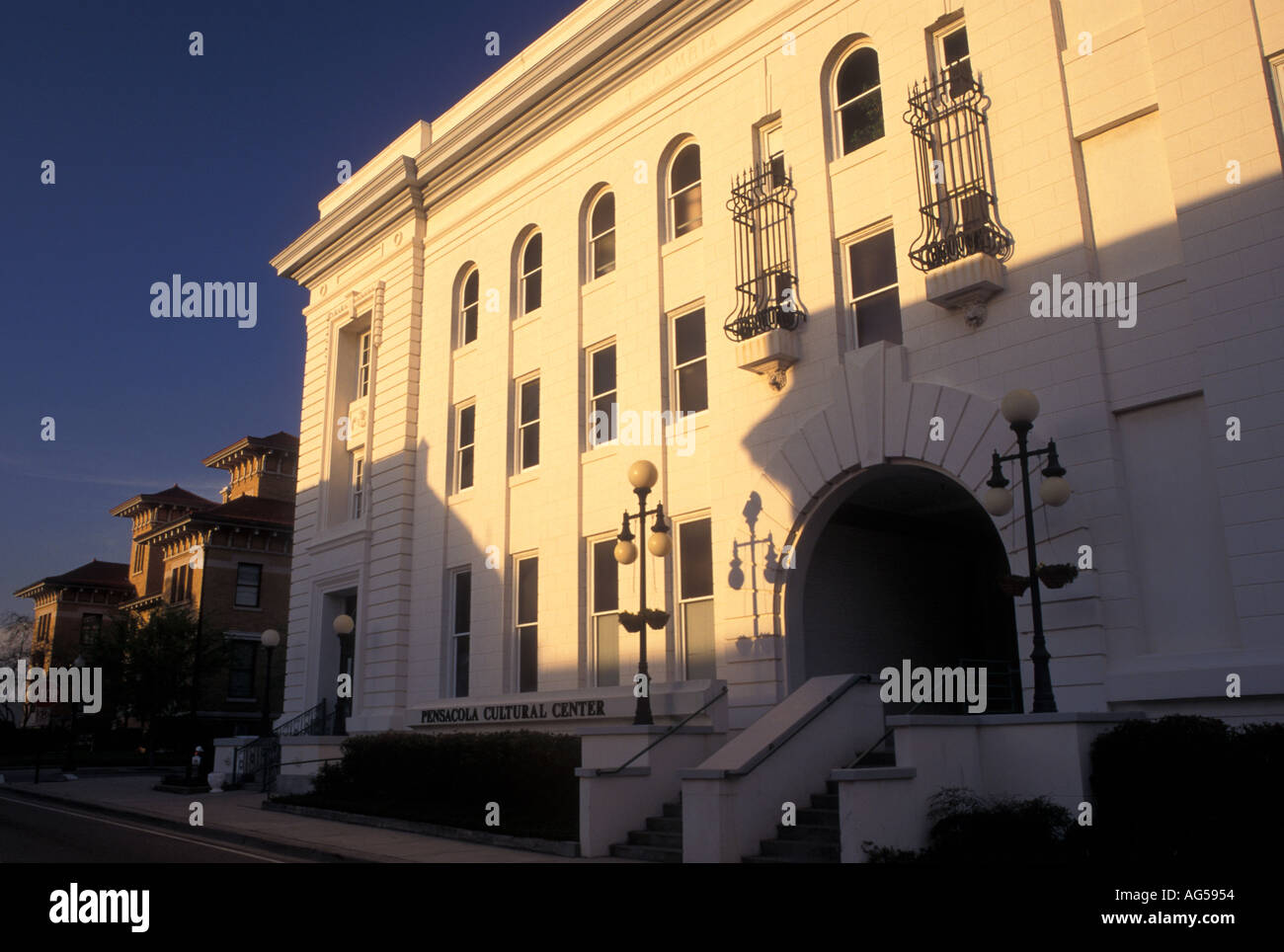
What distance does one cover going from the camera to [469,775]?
18.8 m

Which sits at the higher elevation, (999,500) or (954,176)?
(954,176)

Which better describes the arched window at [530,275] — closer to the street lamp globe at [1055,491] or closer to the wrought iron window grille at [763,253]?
the wrought iron window grille at [763,253]

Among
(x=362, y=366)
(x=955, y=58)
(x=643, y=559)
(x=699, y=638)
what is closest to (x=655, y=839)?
(x=643, y=559)

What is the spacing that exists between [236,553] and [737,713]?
47.1 m

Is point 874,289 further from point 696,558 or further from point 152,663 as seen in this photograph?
point 152,663

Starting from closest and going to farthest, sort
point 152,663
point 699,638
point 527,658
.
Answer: point 699,638
point 527,658
point 152,663

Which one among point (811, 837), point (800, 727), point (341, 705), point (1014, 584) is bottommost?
point (811, 837)

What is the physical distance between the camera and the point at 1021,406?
501 inches

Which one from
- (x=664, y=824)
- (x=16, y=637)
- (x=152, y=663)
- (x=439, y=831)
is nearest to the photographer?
(x=664, y=824)

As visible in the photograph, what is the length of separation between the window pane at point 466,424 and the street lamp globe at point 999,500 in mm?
14769

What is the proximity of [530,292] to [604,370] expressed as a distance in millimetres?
3890

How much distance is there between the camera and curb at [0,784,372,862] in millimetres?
14427
